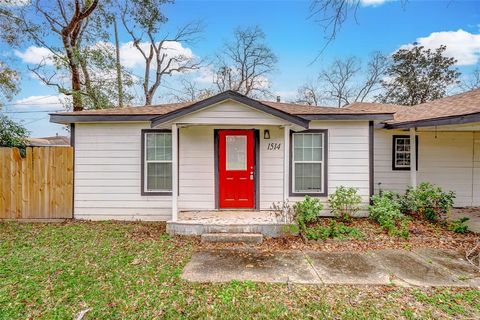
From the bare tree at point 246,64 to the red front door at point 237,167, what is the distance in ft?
58.2

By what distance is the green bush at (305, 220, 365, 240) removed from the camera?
5.60m

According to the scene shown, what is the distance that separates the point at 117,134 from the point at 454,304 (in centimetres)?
740

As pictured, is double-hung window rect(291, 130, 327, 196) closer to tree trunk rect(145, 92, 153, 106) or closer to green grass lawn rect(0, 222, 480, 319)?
green grass lawn rect(0, 222, 480, 319)

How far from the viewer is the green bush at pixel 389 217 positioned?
586cm

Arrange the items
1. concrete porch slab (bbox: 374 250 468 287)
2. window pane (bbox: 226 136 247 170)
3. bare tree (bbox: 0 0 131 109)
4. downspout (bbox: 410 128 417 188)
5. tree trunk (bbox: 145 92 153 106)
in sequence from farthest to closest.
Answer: tree trunk (bbox: 145 92 153 106) → bare tree (bbox: 0 0 131 109) → downspout (bbox: 410 128 417 188) → window pane (bbox: 226 136 247 170) → concrete porch slab (bbox: 374 250 468 287)

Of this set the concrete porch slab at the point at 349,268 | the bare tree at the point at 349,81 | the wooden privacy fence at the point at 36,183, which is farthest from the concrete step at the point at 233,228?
the bare tree at the point at 349,81

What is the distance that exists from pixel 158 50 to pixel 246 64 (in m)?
8.00

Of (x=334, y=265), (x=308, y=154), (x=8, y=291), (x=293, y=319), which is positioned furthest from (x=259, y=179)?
(x=8, y=291)

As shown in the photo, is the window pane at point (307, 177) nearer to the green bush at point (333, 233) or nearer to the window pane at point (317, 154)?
the window pane at point (317, 154)

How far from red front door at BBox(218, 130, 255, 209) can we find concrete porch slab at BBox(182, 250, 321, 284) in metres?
2.13

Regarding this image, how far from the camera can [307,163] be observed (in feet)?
23.1

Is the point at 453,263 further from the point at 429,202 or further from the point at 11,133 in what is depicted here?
the point at 11,133

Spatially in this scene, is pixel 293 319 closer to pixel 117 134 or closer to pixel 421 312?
pixel 421 312

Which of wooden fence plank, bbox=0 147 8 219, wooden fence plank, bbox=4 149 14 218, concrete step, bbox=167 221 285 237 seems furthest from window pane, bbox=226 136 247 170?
wooden fence plank, bbox=0 147 8 219
